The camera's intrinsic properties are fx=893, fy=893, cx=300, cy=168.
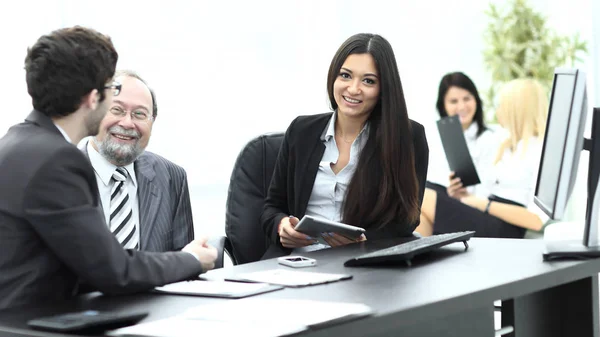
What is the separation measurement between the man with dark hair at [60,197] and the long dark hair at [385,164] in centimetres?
133

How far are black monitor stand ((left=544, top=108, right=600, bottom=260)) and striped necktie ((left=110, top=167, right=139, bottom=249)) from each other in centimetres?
138

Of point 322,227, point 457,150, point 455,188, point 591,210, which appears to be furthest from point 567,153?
point 455,188

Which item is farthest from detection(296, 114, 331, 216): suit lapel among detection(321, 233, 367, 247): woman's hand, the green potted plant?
the green potted plant

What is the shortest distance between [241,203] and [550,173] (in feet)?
4.39

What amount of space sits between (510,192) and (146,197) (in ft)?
9.11

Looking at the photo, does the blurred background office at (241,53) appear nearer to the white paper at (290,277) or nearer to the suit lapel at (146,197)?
the suit lapel at (146,197)

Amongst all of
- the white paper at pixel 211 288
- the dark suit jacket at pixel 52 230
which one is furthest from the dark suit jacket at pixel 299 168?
the dark suit jacket at pixel 52 230

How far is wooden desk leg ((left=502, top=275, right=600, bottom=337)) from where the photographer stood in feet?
8.59

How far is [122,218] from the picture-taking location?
3057mm

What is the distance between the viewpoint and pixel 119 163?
3.16m

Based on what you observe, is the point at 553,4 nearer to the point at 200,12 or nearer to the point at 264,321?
the point at 200,12

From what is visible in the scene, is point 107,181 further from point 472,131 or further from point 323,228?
point 472,131

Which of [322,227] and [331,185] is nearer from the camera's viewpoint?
[322,227]

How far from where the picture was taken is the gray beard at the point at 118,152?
124 inches
